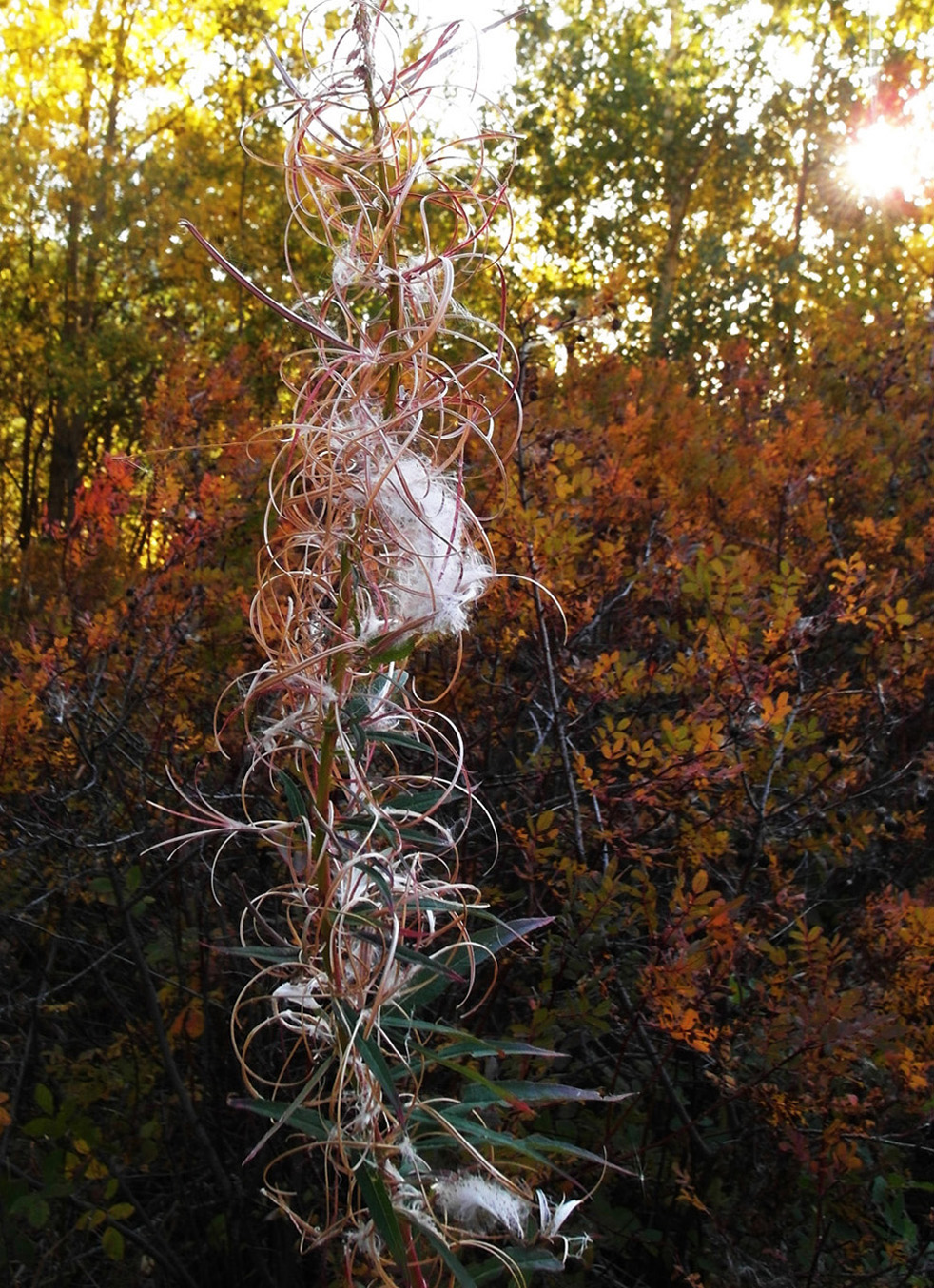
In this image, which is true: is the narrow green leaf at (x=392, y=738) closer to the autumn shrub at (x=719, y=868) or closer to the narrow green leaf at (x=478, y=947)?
the narrow green leaf at (x=478, y=947)

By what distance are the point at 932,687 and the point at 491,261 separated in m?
2.01

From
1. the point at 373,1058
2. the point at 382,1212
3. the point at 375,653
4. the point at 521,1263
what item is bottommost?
the point at 521,1263

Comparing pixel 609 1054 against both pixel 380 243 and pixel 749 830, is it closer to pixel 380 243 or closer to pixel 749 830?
pixel 749 830

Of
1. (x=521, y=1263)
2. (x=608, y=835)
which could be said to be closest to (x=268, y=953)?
(x=521, y=1263)

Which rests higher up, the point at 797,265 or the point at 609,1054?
the point at 797,265

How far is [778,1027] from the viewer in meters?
1.95

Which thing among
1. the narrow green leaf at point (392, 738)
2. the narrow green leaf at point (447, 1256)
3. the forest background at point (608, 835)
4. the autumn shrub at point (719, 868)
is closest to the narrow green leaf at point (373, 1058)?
the narrow green leaf at point (447, 1256)

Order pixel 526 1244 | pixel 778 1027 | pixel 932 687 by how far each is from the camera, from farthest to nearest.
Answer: pixel 932 687
pixel 778 1027
pixel 526 1244

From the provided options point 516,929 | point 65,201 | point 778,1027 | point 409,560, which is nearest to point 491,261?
point 409,560

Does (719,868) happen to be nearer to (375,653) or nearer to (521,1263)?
(521,1263)

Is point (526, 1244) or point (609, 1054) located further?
point (609, 1054)

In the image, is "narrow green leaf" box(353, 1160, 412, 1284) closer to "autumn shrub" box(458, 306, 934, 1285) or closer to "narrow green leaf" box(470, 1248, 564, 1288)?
"narrow green leaf" box(470, 1248, 564, 1288)

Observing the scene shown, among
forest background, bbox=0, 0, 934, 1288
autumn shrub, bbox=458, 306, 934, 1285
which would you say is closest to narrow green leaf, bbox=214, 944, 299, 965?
forest background, bbox=0, 0, 934, 1288

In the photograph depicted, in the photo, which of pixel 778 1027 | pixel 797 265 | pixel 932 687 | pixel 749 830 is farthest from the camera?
pixel 797 265
